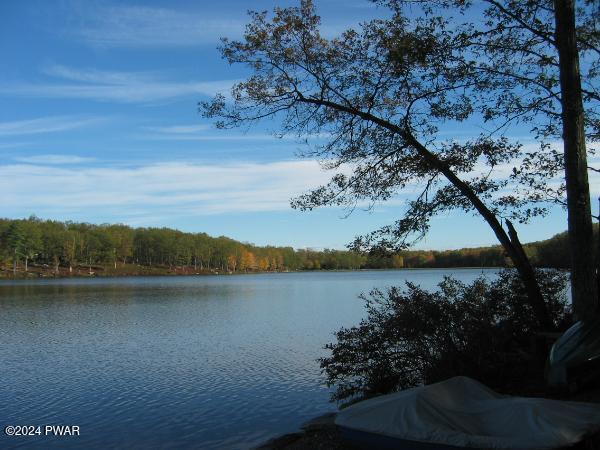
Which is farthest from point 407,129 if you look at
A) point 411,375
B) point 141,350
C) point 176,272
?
point 176,272

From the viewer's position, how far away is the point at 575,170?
371 inches

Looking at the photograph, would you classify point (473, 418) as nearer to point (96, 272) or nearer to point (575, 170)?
point (575, 170)

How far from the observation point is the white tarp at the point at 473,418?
5664 millimetres

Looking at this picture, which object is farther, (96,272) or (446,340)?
(96,272)

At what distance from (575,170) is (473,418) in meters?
5.36

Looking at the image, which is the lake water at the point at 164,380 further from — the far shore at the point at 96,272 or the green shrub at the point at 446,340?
the far shore at the point at 96,272

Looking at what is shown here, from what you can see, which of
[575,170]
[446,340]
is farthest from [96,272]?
[575,170]

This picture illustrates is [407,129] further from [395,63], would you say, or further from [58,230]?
[58,230]

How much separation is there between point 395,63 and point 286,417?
813cm

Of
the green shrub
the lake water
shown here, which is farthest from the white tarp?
the lake water

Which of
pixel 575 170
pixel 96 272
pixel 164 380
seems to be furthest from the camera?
pixel 96 272

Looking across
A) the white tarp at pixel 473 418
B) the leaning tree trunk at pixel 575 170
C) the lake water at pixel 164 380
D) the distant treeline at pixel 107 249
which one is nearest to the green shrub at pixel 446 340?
the leaning tree trunk at pixel 575 170

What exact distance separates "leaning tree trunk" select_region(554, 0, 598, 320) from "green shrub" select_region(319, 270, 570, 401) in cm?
172

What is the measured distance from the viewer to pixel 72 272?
141 metres
